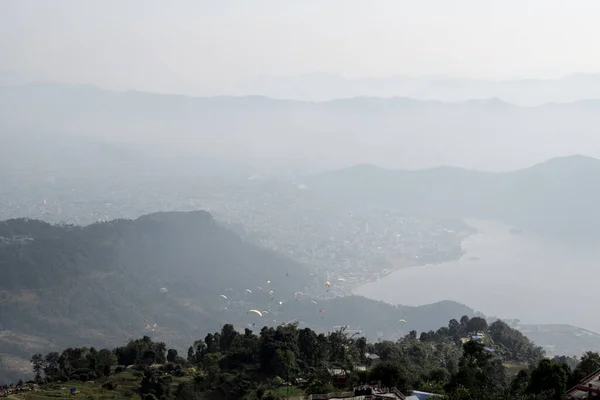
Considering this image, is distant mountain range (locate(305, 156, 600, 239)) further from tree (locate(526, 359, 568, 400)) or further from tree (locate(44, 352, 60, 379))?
tree (locate(526, 359, 568, 400))

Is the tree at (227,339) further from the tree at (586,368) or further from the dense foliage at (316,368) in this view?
the tree at (586,368)

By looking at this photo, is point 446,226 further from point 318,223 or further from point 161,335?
point 161,335

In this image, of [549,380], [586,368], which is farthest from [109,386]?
[586,368]

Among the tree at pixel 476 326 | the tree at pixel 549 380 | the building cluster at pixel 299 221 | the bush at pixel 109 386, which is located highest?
the building cluster at pixel 299 221

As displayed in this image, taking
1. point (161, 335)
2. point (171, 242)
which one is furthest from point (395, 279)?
point (161, 335)

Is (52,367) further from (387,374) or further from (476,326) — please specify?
(476,326)

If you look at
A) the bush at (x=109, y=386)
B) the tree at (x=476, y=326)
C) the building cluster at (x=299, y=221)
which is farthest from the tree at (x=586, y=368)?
the building cluster at (x=299, y=221)

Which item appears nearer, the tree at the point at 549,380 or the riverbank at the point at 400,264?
the tree at the point at 549,380
